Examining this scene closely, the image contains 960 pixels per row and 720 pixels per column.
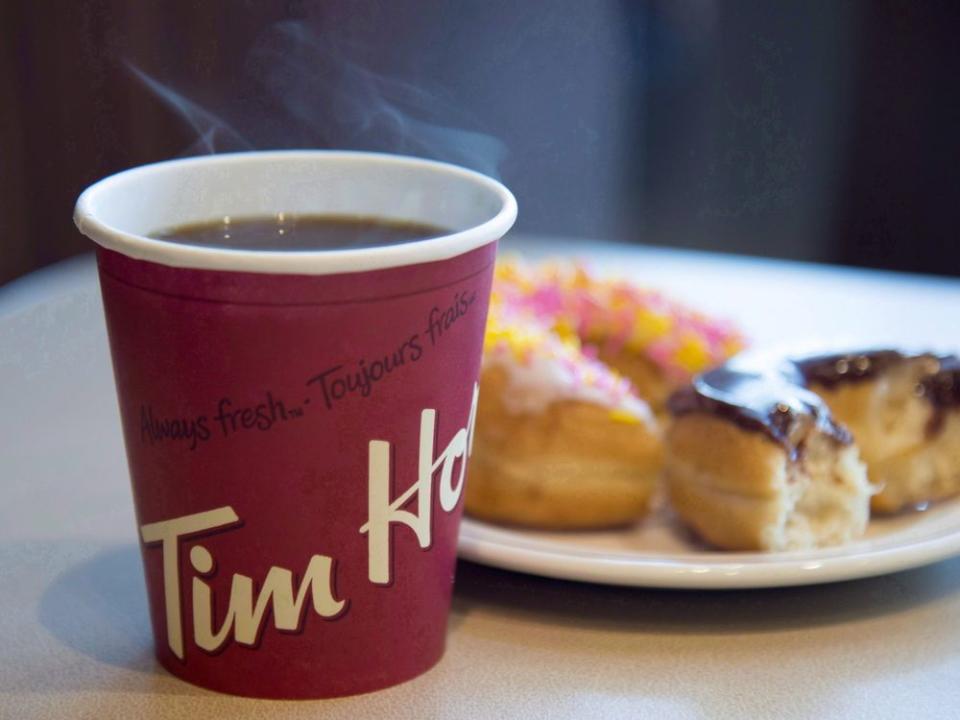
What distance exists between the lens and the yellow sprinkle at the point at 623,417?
0.97 meters

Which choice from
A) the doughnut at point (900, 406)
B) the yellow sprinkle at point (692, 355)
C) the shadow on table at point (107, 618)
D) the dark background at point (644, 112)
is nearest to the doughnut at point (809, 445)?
the doughnut at point (900, 406)

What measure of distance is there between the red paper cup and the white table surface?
0.03m

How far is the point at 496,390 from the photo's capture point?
97 cm

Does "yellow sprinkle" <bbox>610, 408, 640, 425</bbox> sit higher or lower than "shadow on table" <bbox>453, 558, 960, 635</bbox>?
higher

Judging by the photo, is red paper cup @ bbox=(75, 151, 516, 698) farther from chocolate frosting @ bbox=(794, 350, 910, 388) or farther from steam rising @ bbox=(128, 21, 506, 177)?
chocolate frosting @ bbox=(794, 350, 910, 388)

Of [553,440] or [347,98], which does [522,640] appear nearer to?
[553,440]

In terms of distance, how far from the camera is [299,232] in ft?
2.48

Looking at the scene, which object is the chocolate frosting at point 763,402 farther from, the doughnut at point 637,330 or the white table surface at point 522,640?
the doughnut at point 637,330

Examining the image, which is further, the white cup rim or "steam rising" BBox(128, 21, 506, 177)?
"steam rising" BBox(128, 21, 506, 177)

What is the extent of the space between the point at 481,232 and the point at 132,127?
1646 millimetres

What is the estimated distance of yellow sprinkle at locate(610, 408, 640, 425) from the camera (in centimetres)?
97

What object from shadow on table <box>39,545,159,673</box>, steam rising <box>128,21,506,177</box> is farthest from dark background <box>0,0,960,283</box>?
shadow on table <box>39,545,159,673</box>

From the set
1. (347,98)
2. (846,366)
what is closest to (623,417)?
(846,366)

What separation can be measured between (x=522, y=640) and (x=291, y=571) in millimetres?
173
